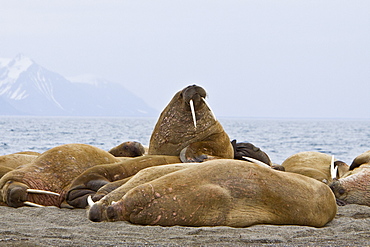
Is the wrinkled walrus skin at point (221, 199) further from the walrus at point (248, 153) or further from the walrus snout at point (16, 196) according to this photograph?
the walrus at point (248, 153)

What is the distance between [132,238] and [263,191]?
3.60ft

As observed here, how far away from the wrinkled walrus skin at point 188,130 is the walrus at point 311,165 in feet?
3.79

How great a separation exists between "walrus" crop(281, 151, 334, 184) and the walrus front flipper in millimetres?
2584

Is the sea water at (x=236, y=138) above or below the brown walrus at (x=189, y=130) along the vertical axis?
below

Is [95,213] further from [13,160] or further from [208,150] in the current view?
[13,160]

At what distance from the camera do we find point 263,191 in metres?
4.20

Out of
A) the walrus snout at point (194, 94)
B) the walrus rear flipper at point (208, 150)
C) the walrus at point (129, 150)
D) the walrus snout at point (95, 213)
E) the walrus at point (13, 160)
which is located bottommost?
the walrus at point (13, 160)

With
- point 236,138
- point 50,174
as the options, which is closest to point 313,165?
point 50,174

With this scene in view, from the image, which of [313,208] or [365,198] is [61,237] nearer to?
[313,208]

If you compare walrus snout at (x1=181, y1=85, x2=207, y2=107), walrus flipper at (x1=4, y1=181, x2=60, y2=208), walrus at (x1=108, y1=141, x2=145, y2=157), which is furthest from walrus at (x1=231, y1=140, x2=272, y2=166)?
walrus flipper at (x1=4, y1=181, x2=60, y2=208)

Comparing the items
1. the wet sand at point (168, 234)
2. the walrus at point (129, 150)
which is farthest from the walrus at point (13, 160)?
the wet sand at point (168, 234)

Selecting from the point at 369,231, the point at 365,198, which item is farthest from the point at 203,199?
the point at 365,198

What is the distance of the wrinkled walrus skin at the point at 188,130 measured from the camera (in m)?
7.11

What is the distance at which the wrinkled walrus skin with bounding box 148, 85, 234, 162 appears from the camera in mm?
7105
